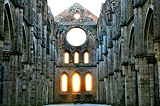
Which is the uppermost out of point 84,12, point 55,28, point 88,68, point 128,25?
point 84,12

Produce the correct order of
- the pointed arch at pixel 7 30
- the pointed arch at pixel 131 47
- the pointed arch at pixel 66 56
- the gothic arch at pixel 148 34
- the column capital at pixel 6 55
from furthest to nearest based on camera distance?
the pointed arch at pixel 66 56, the pointed arch at pixel 131 47, the gothic arch at pixel 148 34, the pointed arch at pixel 7 30, the column capital at pixel 6 55

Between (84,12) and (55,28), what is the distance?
6.34 metres

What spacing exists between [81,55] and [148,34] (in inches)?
1117

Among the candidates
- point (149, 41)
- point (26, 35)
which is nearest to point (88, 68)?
point (26, 35)

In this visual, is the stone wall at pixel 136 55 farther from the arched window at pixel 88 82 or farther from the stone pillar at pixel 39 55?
the arched window at pixel 88 82

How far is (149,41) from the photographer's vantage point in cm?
1959

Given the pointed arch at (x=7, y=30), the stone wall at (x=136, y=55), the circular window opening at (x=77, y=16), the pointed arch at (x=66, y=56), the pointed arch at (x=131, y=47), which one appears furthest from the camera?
the circular window opening at (x=77, y=16)

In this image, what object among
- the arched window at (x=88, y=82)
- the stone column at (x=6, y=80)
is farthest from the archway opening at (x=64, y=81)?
the stone column at (x=6, y=80)

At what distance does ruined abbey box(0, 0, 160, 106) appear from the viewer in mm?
19109

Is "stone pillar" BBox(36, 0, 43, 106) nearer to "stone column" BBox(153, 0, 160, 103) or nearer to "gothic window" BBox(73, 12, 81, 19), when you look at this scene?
"gothic window" BBox(73, 12, 81, 19)

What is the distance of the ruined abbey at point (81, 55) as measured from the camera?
19.1 metres

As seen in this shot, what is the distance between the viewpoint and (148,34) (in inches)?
766

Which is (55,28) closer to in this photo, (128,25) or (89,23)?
(89,23)

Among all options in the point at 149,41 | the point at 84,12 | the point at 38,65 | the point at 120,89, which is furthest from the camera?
the point at 84,12
